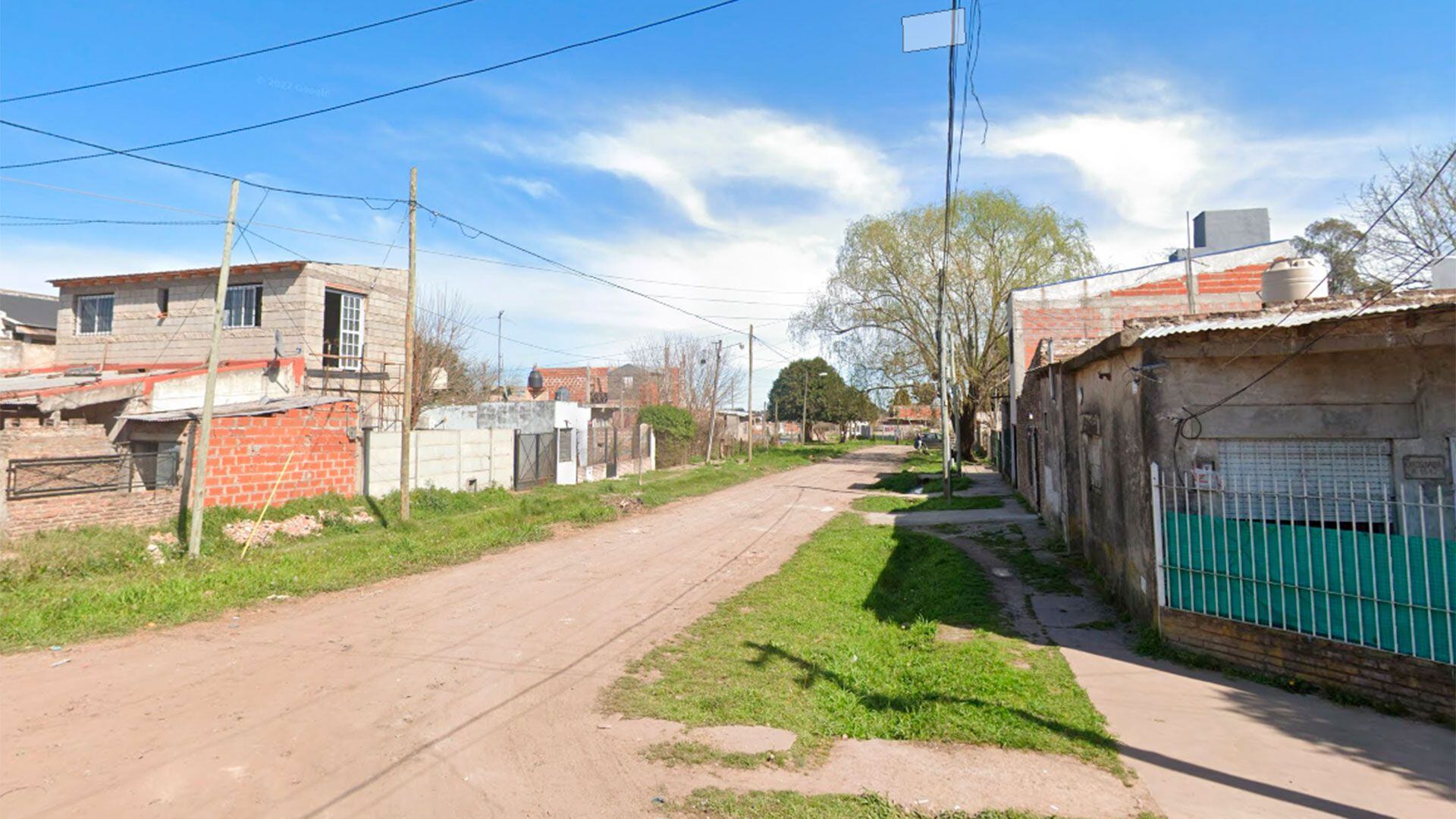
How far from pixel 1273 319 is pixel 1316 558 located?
205 centimetres

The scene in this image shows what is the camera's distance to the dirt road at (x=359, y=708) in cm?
439

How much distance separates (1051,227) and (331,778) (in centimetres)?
3497

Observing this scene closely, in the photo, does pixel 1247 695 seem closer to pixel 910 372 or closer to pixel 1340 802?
pixel 1340 802

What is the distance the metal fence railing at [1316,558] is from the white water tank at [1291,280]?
3.15 meters

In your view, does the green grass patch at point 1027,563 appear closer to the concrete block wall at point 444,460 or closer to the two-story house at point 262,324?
the concrete block wall at point 444,460

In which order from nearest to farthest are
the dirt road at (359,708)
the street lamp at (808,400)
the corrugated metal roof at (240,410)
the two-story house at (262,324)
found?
1. the dirt road at (359,708)
2. the corrugated metal roof at (240,410)
3. the two-story house at (262,324)
4. the street lamp at (808,400)

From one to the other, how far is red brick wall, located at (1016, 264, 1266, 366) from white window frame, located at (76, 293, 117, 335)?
28313 mm

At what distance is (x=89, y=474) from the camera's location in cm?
1260

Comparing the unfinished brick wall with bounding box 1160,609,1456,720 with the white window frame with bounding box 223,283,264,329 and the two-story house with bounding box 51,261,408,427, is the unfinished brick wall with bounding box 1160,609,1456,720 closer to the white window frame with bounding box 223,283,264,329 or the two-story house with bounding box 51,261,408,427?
the two-story house with bounding box 51,261,408,427

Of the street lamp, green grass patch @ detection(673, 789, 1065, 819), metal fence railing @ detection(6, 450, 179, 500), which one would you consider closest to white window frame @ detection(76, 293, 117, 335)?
metal fence railing @ detection(6, 450, 179, 500)

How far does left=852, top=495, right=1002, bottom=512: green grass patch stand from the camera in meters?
20.3

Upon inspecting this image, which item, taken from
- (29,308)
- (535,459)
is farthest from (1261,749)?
(29,308)

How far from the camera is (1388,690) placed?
18.0ft

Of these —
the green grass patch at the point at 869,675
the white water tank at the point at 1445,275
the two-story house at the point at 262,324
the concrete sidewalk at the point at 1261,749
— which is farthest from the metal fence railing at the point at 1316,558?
the two-story house at the point at 262,324
